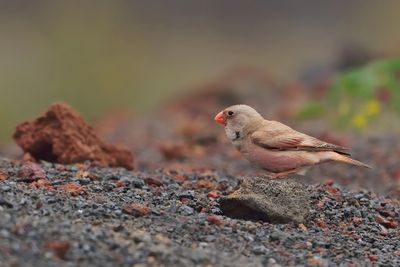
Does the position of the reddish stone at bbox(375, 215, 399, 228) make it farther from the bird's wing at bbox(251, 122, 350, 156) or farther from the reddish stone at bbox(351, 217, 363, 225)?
the bird's wing at bbox(251, 122, 350, 156)

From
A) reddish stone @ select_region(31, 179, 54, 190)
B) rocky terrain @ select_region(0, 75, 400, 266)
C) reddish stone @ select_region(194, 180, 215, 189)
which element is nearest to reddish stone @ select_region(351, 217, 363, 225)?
rocky terrain @ select_region(0, 75, 400, 266)

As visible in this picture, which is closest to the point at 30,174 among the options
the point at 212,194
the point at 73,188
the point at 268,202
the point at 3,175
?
the point at 3,175

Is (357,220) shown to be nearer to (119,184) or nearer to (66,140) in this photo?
(119,184)

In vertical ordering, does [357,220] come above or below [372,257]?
above

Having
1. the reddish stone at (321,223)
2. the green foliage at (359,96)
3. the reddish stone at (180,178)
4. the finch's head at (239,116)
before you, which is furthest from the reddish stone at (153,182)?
the green foliage at (359,96)

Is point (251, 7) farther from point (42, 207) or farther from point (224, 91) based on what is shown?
point (42, 207)

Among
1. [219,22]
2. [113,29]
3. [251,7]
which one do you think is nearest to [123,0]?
[219,22]
